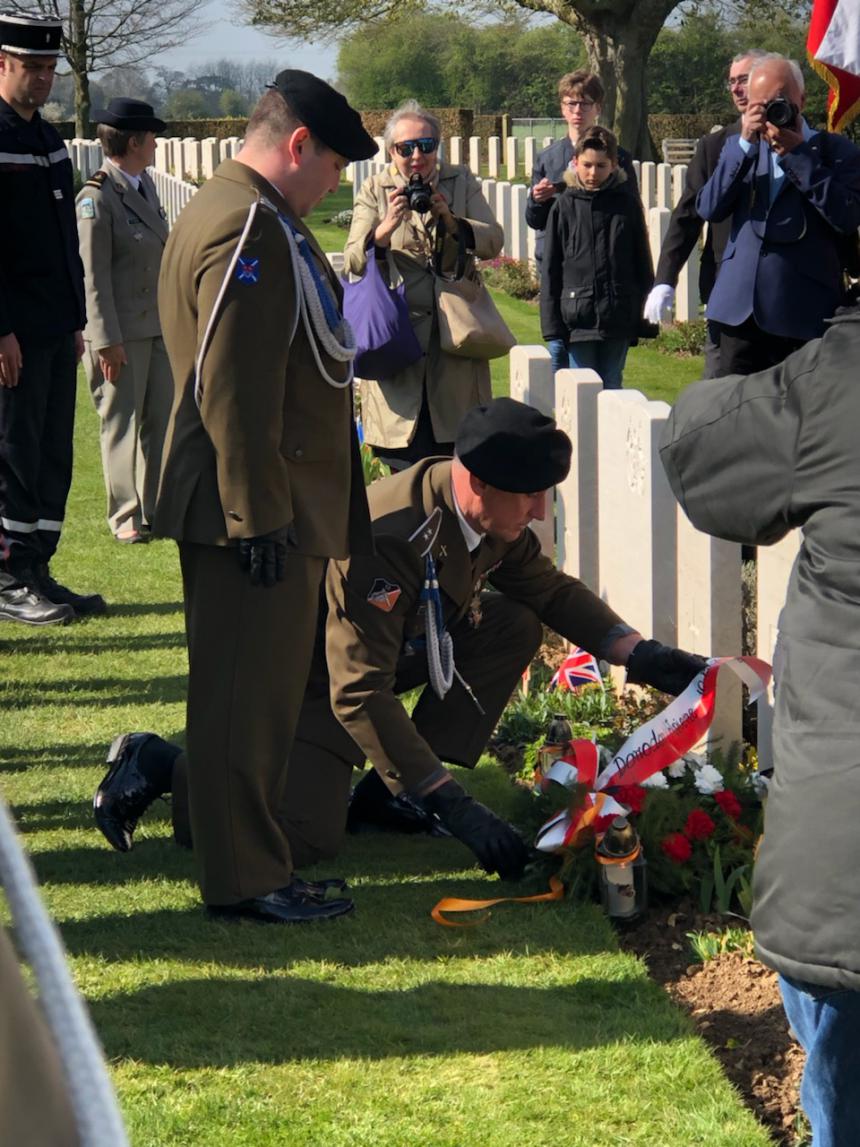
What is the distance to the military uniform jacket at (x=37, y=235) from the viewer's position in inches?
259

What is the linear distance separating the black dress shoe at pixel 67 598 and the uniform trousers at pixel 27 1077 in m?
6.46

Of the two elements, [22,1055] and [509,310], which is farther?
[509,310]

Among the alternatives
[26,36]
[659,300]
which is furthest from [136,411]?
[659,300]

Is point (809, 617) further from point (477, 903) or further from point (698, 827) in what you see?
point (477, 903)

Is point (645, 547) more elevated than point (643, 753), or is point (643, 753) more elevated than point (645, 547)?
point (645, 547)

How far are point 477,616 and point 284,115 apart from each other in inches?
59.9

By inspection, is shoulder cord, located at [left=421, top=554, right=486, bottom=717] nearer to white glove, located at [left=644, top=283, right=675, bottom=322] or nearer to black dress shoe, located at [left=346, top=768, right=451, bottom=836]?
black dress shoe, located at [left=346, top=768, right=451, bottom=836]

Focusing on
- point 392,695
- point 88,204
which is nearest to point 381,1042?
point 392,695

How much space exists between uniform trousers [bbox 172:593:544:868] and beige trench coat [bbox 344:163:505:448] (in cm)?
175

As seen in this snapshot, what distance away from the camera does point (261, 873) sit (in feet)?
13.5

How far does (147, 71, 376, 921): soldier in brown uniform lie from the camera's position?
376 centimetres

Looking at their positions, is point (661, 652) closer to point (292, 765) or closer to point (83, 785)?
point (292, 765)

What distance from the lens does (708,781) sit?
4.38 metres

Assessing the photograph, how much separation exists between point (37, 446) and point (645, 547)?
291cm
